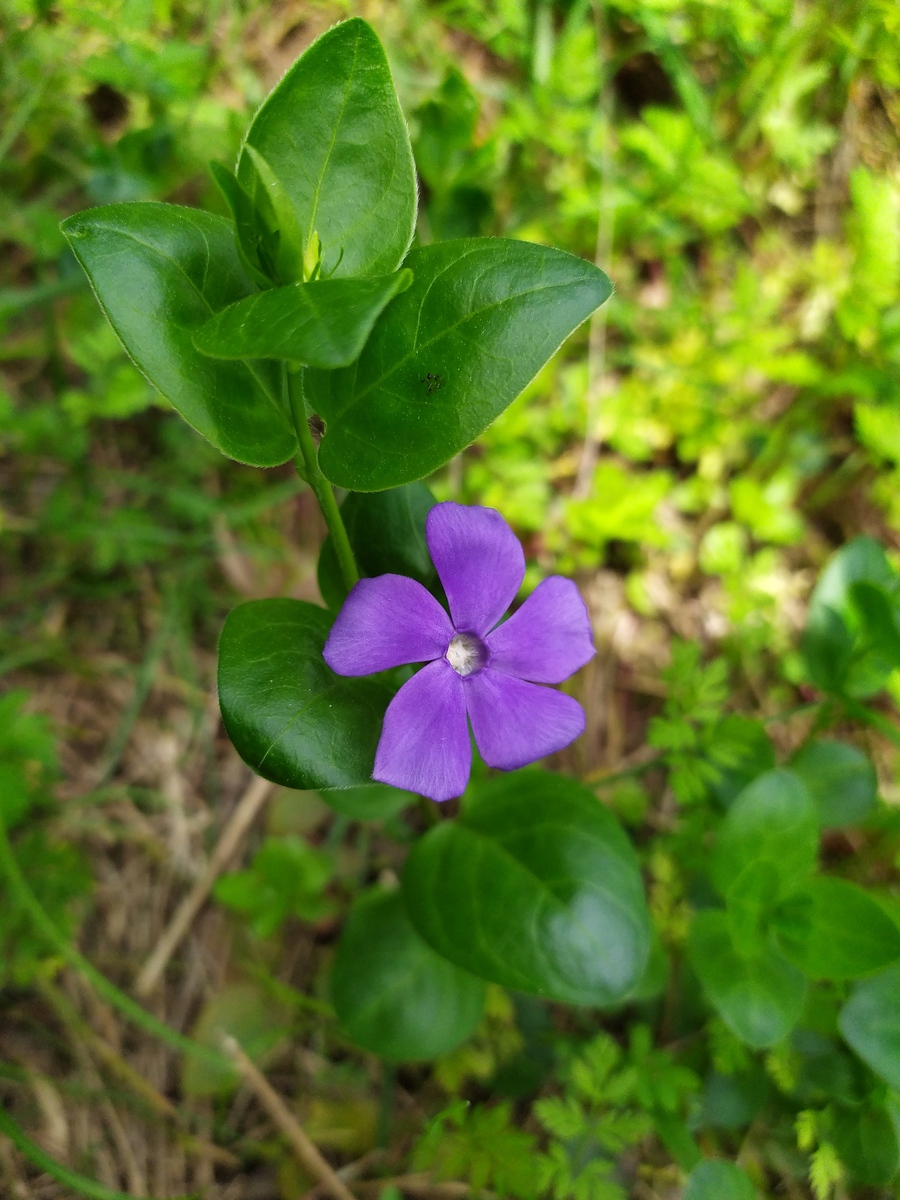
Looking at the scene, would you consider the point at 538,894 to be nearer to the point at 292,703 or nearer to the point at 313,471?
the point at 292,703

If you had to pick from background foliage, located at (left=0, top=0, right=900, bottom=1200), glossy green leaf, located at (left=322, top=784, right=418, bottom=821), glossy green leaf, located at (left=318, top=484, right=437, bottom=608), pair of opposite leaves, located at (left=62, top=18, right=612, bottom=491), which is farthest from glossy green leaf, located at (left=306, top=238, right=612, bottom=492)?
background foliage, located at (left=0, top=0, right=900, bottom=1200)

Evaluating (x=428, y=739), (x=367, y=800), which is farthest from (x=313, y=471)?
(x=367, y=800)

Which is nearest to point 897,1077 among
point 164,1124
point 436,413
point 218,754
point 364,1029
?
point 364,1029

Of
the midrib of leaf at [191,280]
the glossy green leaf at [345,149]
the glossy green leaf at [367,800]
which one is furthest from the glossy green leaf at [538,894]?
the glossy green leaf at [345,149]

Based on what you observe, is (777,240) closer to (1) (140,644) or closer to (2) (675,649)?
(2) (675,649)

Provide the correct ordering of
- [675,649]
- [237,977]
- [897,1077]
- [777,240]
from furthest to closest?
[777,240], [237,977], [675,649], [897,1077]
